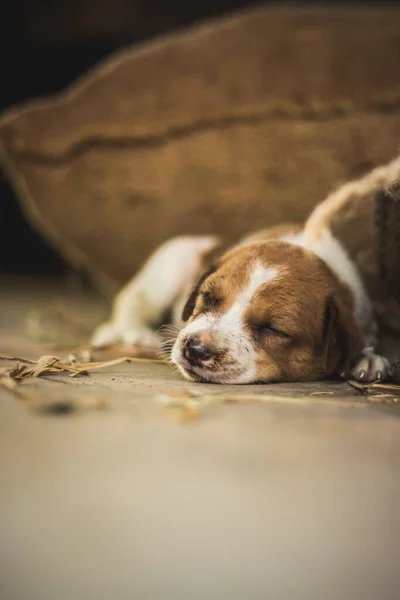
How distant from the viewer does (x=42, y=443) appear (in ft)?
4.90

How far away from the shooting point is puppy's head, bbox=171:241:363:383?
2551 millimetres

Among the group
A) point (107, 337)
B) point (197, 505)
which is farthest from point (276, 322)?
point (197, 505)

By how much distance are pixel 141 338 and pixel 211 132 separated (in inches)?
60.8

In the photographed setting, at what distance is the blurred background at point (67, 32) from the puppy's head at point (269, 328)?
5118mm

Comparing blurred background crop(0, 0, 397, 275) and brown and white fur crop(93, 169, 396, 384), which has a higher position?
blurred background crop(0, 0, 397, 275)

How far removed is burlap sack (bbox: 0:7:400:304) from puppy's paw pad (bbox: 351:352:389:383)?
1316 mm

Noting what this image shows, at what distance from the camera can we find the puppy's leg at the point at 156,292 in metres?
3.76

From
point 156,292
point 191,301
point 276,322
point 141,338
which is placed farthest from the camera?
point 156,292

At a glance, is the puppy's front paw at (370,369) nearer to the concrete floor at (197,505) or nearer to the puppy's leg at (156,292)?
the concrete floor at (197,505)

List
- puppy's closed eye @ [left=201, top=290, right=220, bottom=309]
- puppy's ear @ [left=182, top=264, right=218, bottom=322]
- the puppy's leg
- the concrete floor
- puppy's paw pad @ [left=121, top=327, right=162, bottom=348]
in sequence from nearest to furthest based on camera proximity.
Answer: the concrete floor → puppy's closed eye @ [left=201, top=290, right=220, bottom=309] → puppy's ear @ [left=182, top=264, right=218, bottom=322] → puppy's paw pad @ [left=121, top=327, right=162, bottom=348] → the puppy's leg

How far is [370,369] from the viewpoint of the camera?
2699 millimetres

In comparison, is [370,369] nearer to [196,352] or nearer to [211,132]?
[196,352]

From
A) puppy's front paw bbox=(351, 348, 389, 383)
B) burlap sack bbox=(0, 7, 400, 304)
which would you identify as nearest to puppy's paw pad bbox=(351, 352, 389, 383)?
puppy's front paw bbox=(351, 348, 389, 383)

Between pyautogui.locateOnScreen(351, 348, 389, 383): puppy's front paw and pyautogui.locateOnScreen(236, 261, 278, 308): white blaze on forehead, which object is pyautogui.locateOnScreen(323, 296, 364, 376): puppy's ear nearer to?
pyautogui.locateOnScreen(351, 348, 389, 383): puppy's front paw
